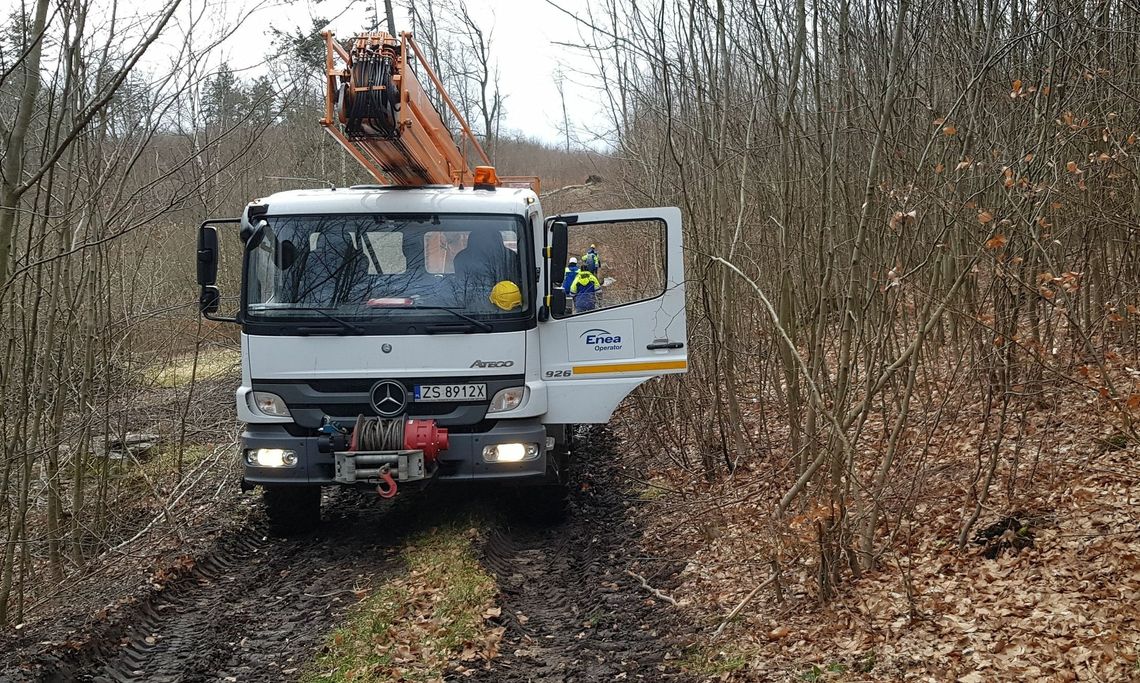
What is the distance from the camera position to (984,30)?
683 centimetres

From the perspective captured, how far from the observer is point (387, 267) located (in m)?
7.12

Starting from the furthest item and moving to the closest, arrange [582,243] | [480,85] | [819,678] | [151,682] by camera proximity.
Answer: [582,243], [480,85], [151,682], [819,678]

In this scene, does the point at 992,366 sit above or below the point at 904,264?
below

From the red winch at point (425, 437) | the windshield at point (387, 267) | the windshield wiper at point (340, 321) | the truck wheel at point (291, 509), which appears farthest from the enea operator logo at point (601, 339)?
the truck wheel at point (291, 509)

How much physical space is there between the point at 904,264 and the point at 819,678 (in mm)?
2309

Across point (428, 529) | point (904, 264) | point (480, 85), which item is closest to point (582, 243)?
point (480, 85)

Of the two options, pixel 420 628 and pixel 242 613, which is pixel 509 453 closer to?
pixel 420 628

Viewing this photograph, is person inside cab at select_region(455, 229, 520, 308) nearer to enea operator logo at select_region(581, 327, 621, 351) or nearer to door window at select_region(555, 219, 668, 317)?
door window at select_region(555, 219, 668, 317)

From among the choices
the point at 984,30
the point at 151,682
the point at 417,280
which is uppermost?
the point at 984,30

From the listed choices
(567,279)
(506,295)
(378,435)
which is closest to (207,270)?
(378,435)

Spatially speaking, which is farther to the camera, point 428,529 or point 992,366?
point 428,529

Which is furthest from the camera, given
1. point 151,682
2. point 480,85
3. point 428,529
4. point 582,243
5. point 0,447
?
point 582,243

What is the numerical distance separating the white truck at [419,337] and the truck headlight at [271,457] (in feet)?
0.03

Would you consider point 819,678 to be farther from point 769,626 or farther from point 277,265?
point 277,265
